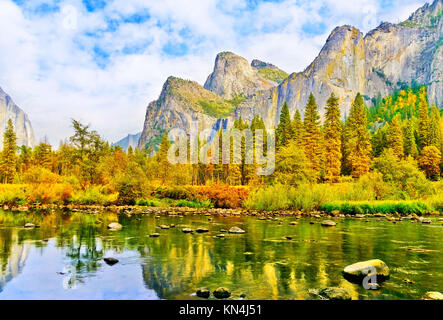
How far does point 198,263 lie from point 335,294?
4458mm

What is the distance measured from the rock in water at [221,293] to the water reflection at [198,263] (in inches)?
9.2

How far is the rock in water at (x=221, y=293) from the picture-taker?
22.5 ft

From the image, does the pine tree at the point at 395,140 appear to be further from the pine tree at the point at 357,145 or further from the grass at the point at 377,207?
the grass at the point at 377,207

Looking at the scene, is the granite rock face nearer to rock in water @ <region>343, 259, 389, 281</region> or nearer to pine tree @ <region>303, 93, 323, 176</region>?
pine tree @ <region>303, 93, 323, 176</region>

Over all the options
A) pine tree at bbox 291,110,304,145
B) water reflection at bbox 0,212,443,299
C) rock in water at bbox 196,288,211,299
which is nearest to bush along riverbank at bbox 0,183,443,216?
water reflection at bbox 0,212,443,299

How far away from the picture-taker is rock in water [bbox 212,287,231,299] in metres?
6.86

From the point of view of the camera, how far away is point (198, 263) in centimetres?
998

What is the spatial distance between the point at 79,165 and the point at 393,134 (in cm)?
5754

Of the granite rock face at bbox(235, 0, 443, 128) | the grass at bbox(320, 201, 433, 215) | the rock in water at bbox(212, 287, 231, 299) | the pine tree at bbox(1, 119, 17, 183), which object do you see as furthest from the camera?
the granite rock face at bbox(235, 0, 443, 128)

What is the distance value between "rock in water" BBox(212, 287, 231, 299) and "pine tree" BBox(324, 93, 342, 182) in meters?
48.8

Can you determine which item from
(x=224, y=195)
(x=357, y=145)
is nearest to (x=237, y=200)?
(x=224, y=195)

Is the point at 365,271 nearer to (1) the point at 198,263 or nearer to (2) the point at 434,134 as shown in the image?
(1) the point at 198,263

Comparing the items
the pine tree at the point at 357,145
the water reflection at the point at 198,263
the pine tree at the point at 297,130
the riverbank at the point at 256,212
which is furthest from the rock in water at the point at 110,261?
the pine tree at the point at 297,130
